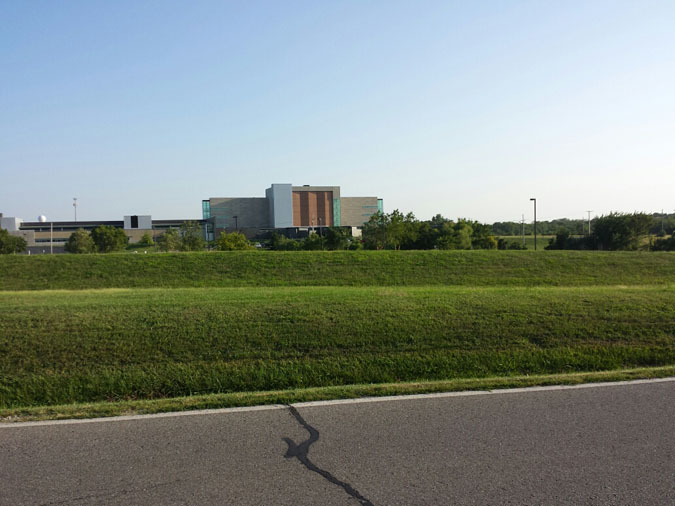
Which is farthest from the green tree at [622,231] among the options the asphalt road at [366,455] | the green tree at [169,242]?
the asphalt road at [366,455]

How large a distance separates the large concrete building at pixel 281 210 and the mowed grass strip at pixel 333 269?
86.8m

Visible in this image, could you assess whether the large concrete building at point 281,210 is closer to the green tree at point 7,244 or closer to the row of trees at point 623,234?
the green tree at point 7,244

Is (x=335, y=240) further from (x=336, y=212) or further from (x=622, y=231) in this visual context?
(x=336, y=212)

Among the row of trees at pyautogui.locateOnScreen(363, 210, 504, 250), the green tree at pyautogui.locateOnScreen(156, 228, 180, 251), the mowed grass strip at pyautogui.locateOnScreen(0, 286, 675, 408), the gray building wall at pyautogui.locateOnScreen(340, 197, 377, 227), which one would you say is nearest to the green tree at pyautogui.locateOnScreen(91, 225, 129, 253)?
the green tree at pyautogui.locateOnScreen(156, 228, 180, 251)

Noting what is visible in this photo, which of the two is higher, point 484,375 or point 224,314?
point 224,314

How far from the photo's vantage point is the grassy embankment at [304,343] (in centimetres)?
702

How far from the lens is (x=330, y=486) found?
154 inches

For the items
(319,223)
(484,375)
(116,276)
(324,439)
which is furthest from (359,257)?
(319,223)

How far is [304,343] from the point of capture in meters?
8.58

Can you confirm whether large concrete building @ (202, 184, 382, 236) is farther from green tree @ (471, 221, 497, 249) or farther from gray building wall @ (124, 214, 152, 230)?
green tree @ (471, 221, 497, 249)

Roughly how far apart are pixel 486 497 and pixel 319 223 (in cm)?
11399

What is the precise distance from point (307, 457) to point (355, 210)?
12057 cm

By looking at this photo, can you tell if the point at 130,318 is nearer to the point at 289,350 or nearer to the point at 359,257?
the point at 289,350

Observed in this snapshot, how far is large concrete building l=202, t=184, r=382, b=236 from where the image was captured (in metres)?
113
